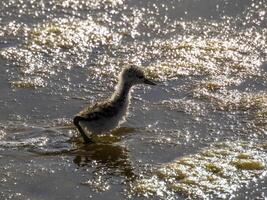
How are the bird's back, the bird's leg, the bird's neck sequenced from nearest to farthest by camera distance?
the bird's leg
the bird's back
the bird's neck

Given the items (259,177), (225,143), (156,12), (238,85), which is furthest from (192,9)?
(259,177)

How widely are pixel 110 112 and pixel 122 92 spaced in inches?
12.7

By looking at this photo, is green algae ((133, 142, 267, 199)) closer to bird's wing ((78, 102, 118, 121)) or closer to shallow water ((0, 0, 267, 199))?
shallow water ((0, 0, 267, 199))

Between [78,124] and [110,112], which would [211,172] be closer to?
[110,112]

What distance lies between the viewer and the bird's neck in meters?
7.46

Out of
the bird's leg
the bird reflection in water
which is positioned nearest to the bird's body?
the bird's leg

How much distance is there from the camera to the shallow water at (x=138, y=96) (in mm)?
6531

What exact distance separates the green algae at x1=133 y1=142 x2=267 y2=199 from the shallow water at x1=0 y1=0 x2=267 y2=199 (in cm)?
1

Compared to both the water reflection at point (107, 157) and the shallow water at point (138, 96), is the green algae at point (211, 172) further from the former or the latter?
the water reflection at point (107, 157)

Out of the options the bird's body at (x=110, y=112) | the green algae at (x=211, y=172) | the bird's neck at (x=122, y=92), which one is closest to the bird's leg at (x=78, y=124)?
the bird's body at (x=110, y=112)

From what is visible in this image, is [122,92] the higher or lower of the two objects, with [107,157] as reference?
higher

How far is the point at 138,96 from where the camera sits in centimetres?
814

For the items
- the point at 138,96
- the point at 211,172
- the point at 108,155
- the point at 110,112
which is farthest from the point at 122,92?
the point at 211,172

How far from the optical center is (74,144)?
7.20 m
